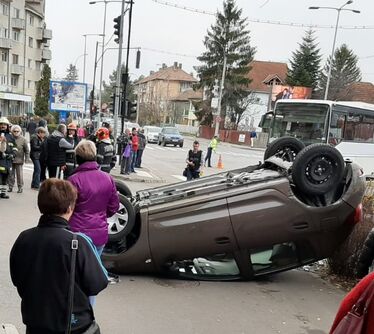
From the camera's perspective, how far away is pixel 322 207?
17.8 feet

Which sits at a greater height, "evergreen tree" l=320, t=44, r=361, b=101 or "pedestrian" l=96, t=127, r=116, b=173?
"evergreen tree" l=320, t=44, r=361, b=101

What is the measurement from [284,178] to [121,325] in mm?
2542

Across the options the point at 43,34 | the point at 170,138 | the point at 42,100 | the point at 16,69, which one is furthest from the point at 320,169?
the point at 43,34

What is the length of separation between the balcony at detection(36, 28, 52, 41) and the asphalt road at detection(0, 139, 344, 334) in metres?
71.3

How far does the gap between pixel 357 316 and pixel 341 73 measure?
69366 millimetres

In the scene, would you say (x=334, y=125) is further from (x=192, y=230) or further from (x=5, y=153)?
(x=192, y=230)

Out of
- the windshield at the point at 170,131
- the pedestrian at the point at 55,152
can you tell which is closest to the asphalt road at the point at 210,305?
the pedestrian at the point at 55,152

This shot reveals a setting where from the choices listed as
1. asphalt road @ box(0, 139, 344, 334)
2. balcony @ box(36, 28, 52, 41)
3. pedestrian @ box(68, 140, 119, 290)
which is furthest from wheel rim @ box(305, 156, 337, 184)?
balcony @ box(36, 28, 52, 41)

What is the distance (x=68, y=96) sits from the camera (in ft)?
122

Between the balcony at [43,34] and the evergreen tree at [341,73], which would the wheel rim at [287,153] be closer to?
the evergreen tree at [341,73]

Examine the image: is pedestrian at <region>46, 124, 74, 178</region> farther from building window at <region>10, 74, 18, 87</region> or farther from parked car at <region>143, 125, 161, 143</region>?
building window at <region>10, 74, 18, 87</region>

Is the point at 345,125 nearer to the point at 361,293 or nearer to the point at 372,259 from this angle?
the point at 372,259

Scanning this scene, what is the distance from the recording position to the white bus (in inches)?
744

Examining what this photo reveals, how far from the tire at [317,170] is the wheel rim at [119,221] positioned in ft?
6.77
